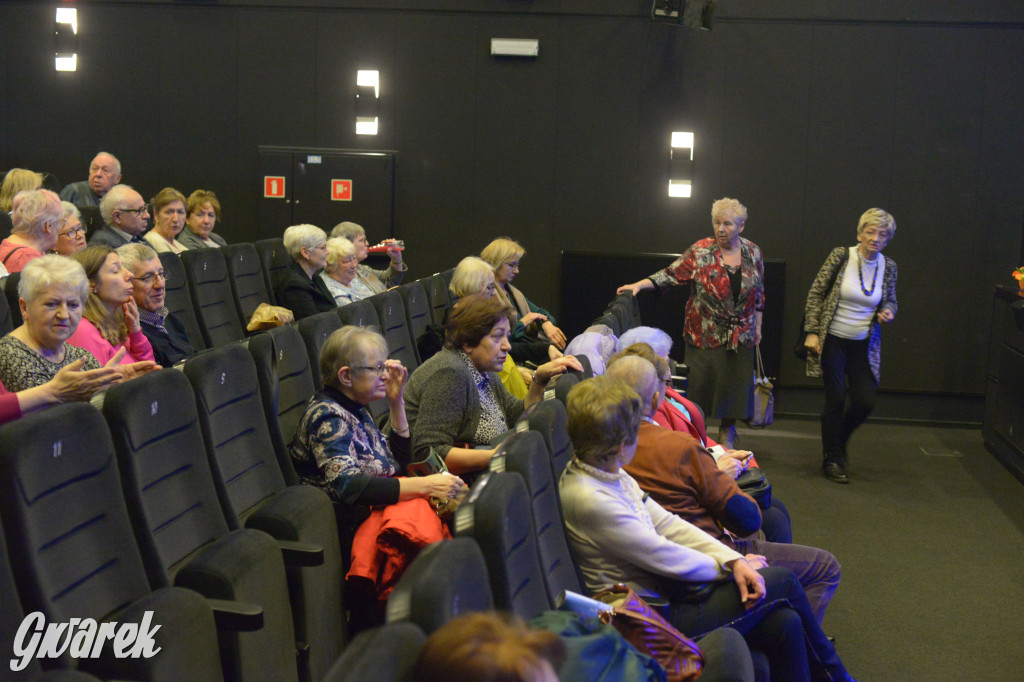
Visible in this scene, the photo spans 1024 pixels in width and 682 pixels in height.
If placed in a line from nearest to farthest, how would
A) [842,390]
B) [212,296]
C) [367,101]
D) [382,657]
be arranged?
[382,657], [212,296], [842,390], [367,101]

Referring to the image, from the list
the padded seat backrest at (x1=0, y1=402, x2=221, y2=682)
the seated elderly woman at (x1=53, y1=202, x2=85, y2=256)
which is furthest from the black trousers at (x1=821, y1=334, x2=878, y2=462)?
the padded seat backrest at (x1=0, y1=402, x2=221, y2=682)

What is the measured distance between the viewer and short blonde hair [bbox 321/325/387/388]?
2834mm

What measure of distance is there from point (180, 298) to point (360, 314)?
4.62 ft

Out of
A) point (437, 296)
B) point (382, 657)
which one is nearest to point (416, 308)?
point (437, 296)

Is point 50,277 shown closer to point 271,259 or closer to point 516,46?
point 271,259

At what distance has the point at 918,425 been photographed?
7.27 meters

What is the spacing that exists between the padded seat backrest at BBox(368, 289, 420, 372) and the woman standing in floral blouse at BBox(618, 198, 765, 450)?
164 cm

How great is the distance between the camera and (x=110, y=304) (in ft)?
11.4

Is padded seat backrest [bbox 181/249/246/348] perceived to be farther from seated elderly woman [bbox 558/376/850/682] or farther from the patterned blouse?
seated elderly woman [bbox 558/376/850/682]

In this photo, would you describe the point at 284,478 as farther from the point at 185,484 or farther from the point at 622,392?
the point at 622,392

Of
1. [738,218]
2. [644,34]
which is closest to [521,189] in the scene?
[644,34]

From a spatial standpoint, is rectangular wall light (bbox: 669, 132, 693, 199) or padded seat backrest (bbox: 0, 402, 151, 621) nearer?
padded seat backrest (bbox: 0, 402, 151, 621)

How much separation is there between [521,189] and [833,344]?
2.77m

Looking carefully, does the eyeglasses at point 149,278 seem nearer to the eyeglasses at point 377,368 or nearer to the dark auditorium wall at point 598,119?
the eyeglasses at point 377,368
